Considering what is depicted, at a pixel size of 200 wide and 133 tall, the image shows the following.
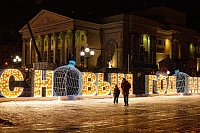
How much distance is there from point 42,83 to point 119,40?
36483 mm

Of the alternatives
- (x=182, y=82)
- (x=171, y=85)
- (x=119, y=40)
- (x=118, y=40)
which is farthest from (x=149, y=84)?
(x=118, y=40)

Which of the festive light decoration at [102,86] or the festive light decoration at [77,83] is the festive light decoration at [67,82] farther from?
the festive light decoration at [102,86]

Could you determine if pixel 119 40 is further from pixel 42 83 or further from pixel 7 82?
pixel 7 82

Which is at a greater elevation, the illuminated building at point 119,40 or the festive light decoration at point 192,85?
the illuminated building at point 119,40

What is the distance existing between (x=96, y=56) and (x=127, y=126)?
55.3m

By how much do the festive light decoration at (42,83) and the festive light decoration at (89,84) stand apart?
3.48 meters

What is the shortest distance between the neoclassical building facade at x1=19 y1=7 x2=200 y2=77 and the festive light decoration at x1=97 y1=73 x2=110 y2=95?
2399 cm

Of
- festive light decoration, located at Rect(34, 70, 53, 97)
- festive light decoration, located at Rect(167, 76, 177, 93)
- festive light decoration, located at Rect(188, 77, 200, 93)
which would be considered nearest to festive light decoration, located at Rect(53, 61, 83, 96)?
festive light decoration, located at Rect(34, 70, 53, 97)

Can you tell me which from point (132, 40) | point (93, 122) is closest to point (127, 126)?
point (93, 122)

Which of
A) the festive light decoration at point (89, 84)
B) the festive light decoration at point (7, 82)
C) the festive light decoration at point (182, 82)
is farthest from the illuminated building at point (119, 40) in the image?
the festive light decoration at point (7, 82)

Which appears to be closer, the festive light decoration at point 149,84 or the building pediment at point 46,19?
the festive light decoration at point 149,84

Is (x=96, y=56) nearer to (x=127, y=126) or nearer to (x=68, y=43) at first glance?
(x=68, y=43)

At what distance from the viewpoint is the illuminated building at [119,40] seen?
65.9 m

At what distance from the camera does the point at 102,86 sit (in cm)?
3600
